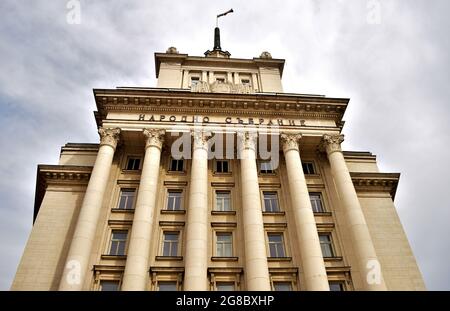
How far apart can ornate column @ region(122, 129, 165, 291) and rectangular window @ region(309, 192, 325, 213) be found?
1344cm

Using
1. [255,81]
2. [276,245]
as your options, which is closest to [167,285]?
[276,245]

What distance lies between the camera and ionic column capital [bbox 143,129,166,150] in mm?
29116

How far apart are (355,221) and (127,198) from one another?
1839 cm

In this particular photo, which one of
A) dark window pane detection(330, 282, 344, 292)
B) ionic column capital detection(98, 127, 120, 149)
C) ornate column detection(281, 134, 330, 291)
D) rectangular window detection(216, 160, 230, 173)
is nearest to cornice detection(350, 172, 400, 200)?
ornate column detection(281, 134, 330, 291)

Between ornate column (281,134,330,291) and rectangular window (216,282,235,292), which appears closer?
ornate column (281,134,330,291)

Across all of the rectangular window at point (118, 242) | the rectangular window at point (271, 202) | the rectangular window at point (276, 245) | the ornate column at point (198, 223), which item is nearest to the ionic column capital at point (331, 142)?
the rectangular window at point (271, 202)

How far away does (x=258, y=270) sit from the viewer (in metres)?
21.8

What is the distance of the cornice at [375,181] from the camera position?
3180 centimetres

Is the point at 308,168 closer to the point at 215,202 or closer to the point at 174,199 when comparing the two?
the point at 215,202

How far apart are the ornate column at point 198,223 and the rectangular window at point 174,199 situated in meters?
1.93

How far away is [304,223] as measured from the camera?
24531 mm

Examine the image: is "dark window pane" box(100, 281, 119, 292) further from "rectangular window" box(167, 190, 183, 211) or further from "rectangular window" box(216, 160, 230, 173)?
"rectangular window" box(216, 160, 230, 173)

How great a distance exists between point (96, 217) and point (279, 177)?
15699mm
